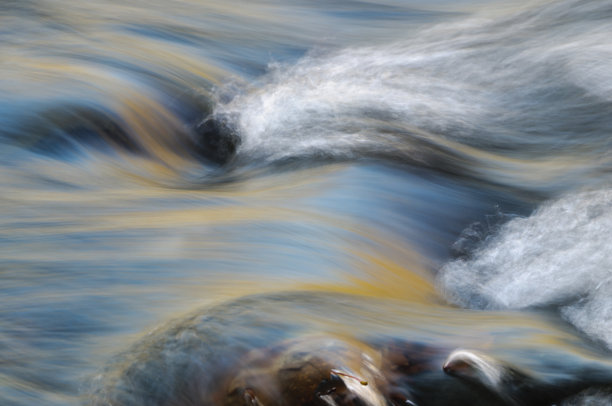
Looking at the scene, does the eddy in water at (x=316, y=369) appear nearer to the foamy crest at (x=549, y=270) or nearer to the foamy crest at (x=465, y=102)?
the foamy crest at (x=549, y=270)

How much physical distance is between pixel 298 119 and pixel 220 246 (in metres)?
1.81

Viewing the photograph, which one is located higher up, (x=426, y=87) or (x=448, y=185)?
(x=426, y=87)

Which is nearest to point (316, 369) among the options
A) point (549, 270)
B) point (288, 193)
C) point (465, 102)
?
point (549, 270)

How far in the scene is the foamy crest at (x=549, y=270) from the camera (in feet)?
10.9

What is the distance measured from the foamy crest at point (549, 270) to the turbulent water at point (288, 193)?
1cm

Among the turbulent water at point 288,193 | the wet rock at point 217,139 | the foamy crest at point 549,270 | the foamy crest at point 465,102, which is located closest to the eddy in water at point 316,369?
the turbulent water at point 288,193

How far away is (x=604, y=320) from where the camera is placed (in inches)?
125

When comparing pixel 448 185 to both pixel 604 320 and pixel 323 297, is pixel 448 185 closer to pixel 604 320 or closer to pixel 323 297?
pixel 604 320

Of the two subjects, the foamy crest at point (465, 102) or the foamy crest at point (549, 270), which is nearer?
the foamy crest at point (549, 270)

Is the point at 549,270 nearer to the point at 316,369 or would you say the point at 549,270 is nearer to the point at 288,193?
the point at 288,193

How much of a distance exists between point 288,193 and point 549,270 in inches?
47.7

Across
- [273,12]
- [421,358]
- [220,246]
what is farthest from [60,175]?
[273,12]

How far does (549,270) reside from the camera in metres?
3.58

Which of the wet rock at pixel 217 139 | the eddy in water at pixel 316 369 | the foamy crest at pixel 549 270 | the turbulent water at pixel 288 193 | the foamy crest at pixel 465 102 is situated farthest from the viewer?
the wet rock at pixel 217 139
